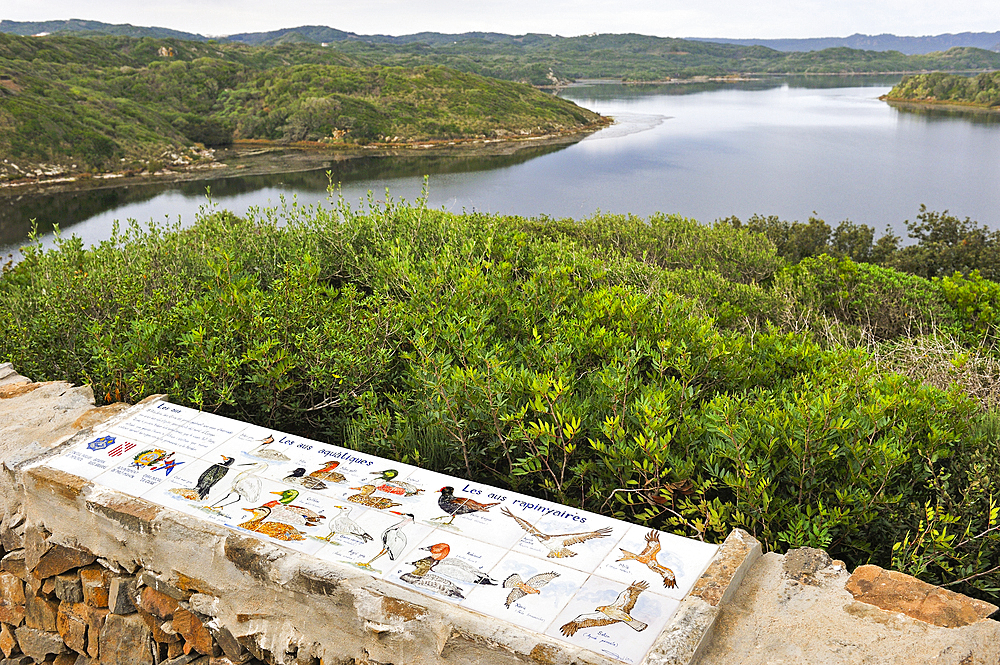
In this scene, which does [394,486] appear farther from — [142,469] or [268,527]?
[142,469]

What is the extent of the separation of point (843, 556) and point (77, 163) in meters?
41.9

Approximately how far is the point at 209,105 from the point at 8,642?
5948 centimetres

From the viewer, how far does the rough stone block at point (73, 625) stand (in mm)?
3305

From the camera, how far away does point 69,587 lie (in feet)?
10.8

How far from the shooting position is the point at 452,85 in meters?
61.3

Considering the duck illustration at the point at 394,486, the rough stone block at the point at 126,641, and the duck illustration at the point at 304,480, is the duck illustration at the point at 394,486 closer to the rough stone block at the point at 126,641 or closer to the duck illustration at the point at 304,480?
the duck illustration at the point at 304,480

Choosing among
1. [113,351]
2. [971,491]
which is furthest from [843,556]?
[113,351]

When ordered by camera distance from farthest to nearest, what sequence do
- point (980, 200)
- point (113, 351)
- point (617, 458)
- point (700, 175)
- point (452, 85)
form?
point (452, 85) → point (700, 175) → point (980, 200) → point (113, 351) → point (617, 458)

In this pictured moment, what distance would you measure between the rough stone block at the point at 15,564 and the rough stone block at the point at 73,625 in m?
0.28

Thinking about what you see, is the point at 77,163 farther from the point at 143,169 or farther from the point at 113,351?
the point at 113,351

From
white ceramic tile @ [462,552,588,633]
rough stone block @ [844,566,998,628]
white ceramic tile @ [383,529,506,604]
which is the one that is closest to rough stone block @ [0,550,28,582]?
white ceramic tile @ [383,529,506,604]

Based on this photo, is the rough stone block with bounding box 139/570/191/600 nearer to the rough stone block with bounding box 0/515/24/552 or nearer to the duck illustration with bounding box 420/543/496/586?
the rough stone block with bounding box 0/515/24/552

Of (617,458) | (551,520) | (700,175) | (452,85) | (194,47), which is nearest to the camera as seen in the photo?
(551,520)

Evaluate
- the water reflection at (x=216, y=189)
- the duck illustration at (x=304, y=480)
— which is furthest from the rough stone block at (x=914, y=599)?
the water reflection at (x=216, y=189)
